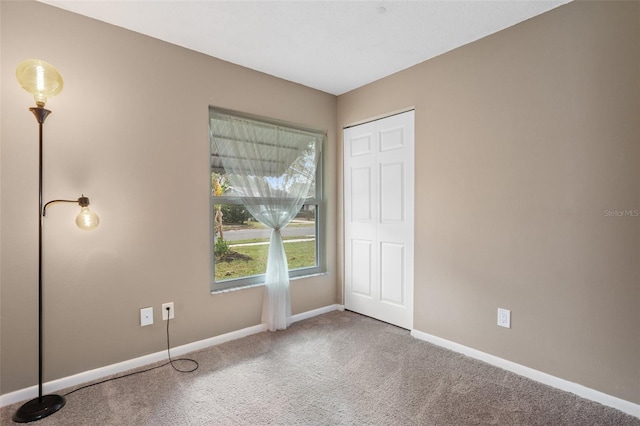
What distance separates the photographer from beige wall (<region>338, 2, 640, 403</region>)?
1.94m

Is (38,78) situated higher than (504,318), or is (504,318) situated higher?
(38,78)

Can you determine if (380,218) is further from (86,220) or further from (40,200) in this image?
(40,200)

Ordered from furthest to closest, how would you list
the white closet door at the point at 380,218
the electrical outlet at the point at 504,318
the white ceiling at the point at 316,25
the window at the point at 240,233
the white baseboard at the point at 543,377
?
the white closet door at the point at 380,218 → the window at the point at 240,233 → the electrical outlet at the point at 504,318 → the white ceiling at the point at 316,25 → the white baseboard at the point at 543,377

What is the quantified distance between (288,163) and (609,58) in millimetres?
2495

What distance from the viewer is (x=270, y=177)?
10.5 ft

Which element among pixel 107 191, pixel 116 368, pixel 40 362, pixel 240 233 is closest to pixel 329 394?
pixel 116 368

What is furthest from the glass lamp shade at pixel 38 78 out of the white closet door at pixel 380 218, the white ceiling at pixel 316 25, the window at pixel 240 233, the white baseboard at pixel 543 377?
the white baseboard at pixel 543 377

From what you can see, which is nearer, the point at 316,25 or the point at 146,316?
the point at 316,25

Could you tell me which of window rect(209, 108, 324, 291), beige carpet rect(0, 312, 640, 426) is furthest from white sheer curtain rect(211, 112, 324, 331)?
beige carpet rect(0, 312, 640, 426)

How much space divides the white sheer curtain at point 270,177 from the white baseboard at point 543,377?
139cm

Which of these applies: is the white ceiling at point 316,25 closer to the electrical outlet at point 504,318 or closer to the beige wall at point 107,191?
the beige wall at point 107,191

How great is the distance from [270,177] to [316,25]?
1378 mm

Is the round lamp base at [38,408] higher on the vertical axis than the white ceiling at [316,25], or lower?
lower

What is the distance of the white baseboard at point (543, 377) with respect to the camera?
6.33ft
